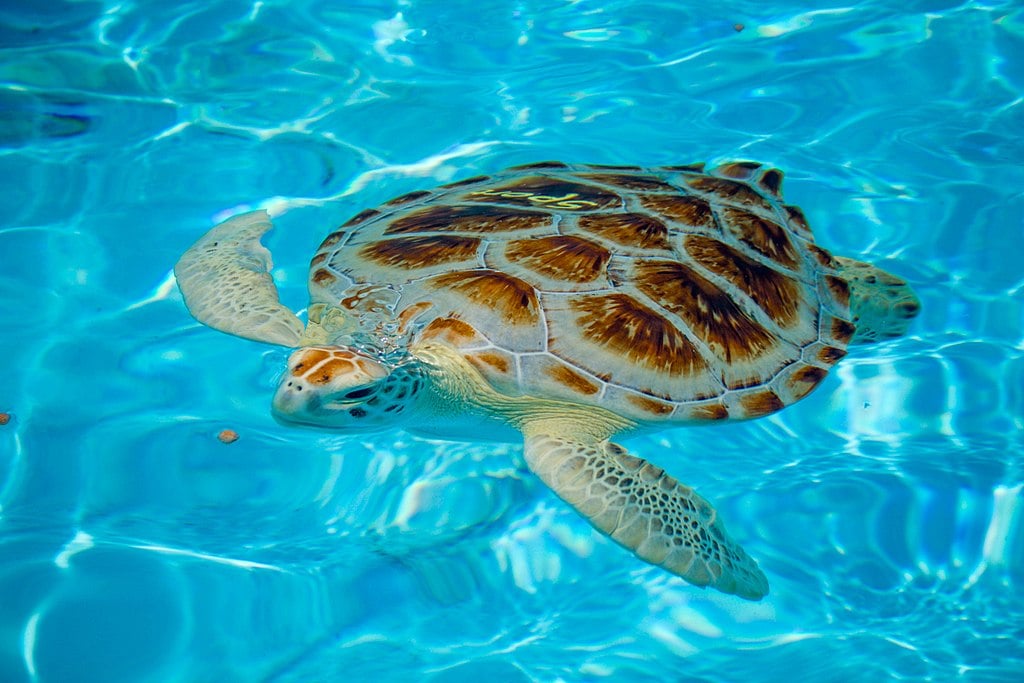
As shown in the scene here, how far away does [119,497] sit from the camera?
10.2ft

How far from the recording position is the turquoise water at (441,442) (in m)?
2.89

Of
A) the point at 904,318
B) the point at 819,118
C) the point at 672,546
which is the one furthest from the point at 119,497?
the point at 819,118

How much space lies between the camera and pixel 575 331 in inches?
113

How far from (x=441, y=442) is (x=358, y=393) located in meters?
0.97

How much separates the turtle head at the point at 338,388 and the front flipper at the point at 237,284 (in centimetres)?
63

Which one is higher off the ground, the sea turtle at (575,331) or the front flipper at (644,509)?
the sea turtle at (575,331)

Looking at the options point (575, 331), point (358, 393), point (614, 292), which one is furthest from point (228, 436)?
point (614, 292)

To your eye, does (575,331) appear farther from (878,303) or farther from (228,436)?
(878,303)

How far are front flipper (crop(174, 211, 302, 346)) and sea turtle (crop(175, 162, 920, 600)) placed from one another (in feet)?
0.04

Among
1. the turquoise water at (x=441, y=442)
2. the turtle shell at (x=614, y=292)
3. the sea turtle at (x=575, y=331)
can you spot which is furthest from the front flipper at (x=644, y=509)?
the turquoise water at (x=441, y=442)

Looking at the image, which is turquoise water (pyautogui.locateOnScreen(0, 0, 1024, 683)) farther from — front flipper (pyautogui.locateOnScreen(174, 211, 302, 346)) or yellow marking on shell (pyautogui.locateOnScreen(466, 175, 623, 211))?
yellow marking on shell (pyautogui.locateOnScreen(466, 175, 623, 211))

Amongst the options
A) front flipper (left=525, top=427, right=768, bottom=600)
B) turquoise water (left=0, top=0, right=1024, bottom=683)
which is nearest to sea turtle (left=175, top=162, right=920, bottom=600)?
front flipper (left=525, top=427, right=768, bottom=600)

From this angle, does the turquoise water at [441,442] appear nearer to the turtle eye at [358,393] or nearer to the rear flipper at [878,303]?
the rear flipper at [878,303]

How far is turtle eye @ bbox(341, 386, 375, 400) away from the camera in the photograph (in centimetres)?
247
